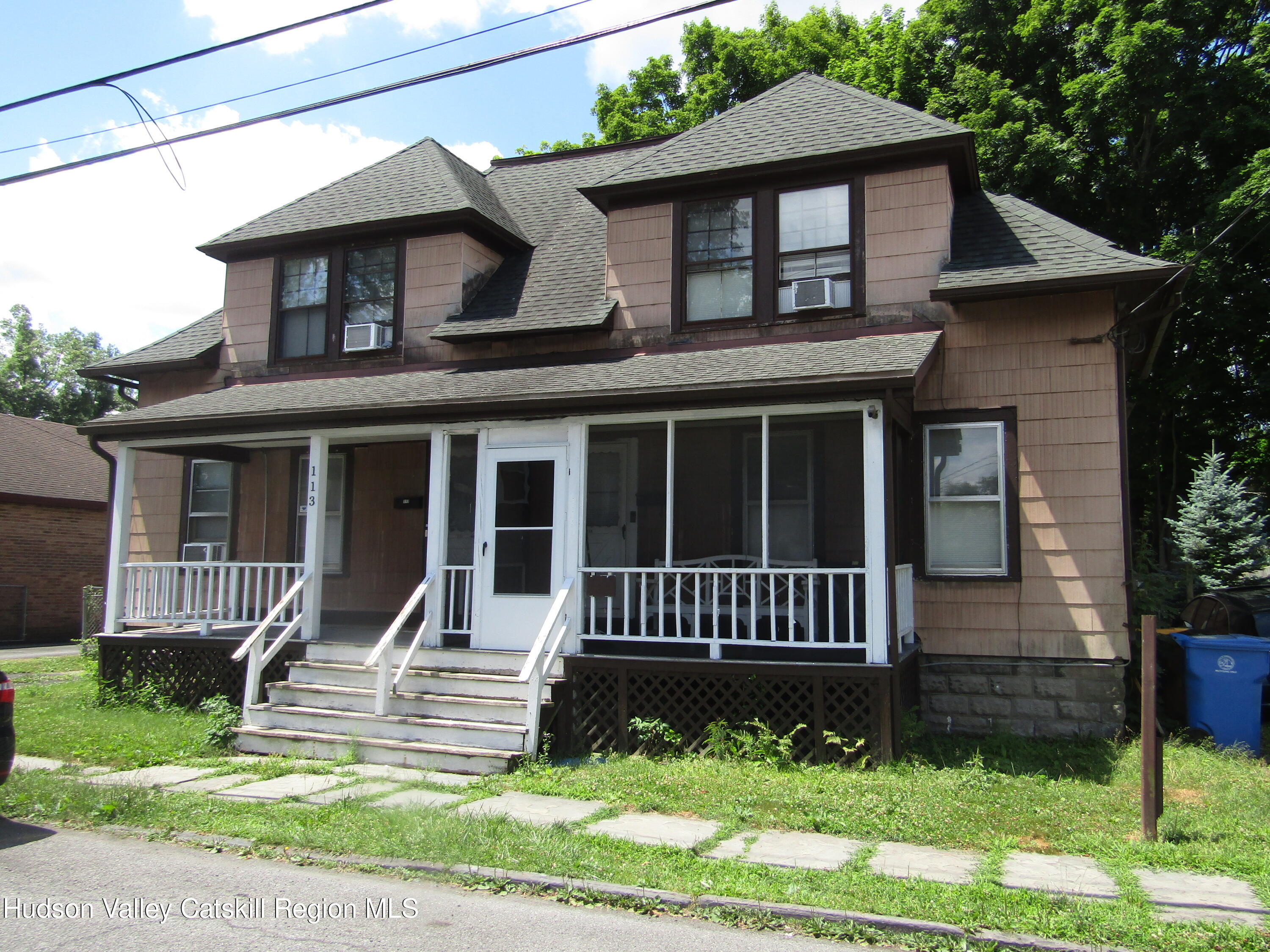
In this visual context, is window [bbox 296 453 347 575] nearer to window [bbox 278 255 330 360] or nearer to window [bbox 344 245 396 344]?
window [bbox 278 255 330 360]

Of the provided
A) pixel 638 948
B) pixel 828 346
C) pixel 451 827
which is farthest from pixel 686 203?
pixel 638 948

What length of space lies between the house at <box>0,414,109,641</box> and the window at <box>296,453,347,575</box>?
428 inches

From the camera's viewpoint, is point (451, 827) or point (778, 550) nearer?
point (451, 827)

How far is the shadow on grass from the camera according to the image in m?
7.80

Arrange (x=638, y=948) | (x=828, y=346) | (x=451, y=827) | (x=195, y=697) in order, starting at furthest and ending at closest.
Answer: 1. (x=195, y=697)
2. (x=828, y=346)
3. (x=451, y=827)
4. (x=638, y=948)

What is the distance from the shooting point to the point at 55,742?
8.74m

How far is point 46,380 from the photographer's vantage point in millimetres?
49125

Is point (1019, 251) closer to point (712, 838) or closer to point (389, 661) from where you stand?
point (712, 838)

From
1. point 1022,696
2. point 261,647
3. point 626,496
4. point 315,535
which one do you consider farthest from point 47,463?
point 1022,696

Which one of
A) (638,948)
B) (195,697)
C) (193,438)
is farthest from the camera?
(193,438)

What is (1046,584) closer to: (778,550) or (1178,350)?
(778,550)

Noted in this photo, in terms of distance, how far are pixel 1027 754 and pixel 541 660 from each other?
14.9 ft

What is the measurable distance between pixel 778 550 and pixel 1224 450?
54.0 feet

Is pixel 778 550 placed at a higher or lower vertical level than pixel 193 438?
lower
